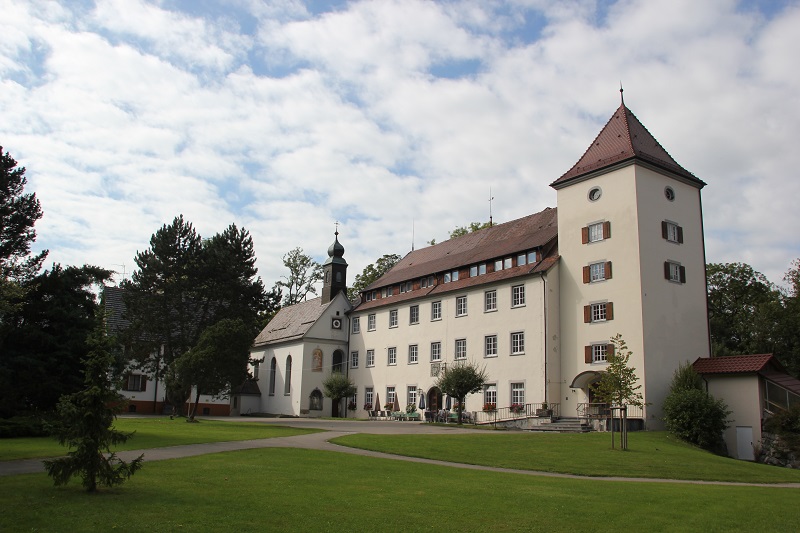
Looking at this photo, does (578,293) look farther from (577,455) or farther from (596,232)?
(577,455)

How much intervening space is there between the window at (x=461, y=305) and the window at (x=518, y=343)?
4991 mm

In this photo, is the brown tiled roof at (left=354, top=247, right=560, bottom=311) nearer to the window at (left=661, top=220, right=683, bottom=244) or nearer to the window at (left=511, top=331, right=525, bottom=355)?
the window at (left=511, top=331, right=525, bottom=355)

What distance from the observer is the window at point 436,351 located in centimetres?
4756

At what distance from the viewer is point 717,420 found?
103ft

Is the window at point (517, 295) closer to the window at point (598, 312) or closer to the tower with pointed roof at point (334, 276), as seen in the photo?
the window at point (598, 312)

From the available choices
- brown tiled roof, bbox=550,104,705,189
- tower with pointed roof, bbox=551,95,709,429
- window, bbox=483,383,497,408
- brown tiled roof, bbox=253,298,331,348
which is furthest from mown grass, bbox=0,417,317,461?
brown tiled roof, bbox=253,298,331,348

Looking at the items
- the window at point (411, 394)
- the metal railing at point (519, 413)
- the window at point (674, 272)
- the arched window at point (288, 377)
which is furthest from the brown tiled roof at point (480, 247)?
→ the arched window at point (288, 377)

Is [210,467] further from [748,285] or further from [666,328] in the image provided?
[748,285]

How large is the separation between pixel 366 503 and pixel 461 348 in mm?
33153

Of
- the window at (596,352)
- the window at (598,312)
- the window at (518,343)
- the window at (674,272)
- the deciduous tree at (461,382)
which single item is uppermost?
the window at (674,272)

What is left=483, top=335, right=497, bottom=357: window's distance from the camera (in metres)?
42.9

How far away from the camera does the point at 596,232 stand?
38.8 m

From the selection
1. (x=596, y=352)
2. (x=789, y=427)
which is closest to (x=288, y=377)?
(x=596, y=352)

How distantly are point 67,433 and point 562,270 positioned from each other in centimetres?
3170
